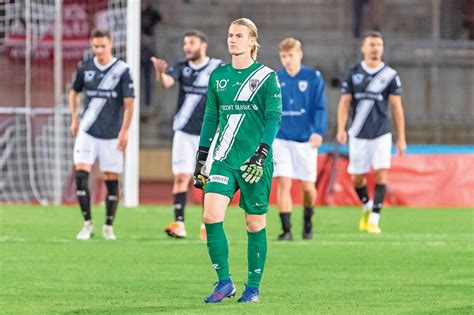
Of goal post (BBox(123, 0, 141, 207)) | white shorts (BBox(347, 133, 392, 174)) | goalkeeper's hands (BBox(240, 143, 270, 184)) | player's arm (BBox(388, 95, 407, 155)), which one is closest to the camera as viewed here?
goalkeeper's hands (BBox(240, 143, 270, 184))

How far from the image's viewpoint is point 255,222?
9.06 meters

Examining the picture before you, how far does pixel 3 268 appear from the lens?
36.3 feet

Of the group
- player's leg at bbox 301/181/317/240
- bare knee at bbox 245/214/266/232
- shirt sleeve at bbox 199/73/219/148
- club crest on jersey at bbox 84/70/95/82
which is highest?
club crest on jersey at bbox 84/70/95/82

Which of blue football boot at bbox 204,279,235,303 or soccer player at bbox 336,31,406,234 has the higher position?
soccer player at bbox 336,31,406,234

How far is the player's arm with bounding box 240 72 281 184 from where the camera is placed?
874 cm

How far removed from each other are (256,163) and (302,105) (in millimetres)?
5661

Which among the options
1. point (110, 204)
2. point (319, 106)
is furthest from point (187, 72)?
point (110, 204)

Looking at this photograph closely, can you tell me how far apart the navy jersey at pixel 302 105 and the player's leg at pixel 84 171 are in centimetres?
201

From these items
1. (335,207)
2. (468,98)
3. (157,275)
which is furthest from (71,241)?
(468,98)

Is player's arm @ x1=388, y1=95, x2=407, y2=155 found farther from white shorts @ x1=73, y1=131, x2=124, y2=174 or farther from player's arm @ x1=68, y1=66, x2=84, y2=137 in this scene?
player's arm @ x1=68, y1=66, x2=84, y2=137

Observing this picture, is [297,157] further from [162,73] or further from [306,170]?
[162,73]

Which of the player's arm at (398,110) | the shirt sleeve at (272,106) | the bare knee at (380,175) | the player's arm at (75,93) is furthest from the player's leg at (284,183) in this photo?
the shirt sleeve at (272,106)

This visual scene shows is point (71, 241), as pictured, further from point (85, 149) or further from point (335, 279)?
point (335, 279)

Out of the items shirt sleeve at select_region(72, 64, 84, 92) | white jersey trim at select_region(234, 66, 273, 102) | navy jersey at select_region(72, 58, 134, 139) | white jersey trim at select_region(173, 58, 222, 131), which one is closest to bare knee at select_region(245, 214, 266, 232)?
white jersey trim at select_region(234, 66, 273, 102)
